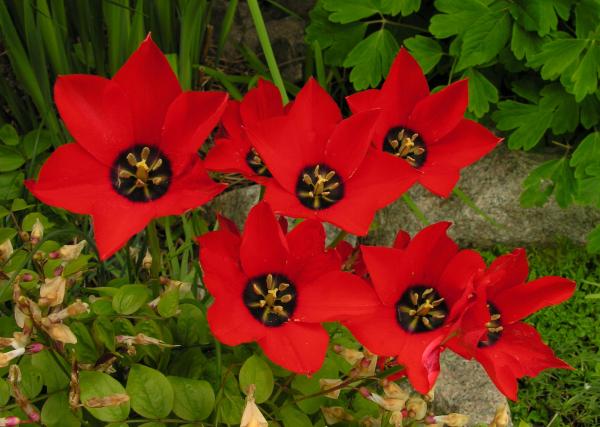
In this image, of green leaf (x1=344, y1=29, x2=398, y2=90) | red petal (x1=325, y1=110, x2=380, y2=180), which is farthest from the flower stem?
green leaf (x1=344, y1=29, x2=398, y2=90)

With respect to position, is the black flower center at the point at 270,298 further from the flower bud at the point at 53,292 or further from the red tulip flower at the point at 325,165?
the flower bud at the point at 53,292

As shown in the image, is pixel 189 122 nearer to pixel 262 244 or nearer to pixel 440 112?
pixel 262 244

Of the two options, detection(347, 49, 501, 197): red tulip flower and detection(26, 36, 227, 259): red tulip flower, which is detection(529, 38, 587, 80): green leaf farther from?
detection(26, 36, 227, 259): red tulip flower

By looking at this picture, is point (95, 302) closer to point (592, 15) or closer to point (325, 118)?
point (325, 118)

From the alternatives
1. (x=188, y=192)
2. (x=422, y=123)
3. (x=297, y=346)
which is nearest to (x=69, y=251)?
(x=188, y=192)

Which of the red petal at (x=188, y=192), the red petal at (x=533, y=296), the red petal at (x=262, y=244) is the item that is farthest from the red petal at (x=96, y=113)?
the red petal at (x=533, y=296)

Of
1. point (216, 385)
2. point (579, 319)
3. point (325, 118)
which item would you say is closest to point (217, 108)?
point (325, 118)
